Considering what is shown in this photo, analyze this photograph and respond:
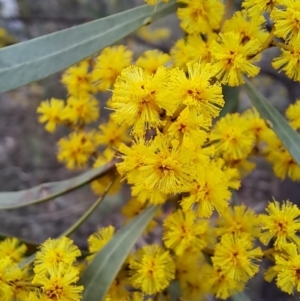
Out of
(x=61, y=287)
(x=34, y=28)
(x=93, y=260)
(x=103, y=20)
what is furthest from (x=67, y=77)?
(x=34, y=28)

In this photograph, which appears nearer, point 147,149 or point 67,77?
point 147,149

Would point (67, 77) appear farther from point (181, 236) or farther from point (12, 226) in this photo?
point (12, 226)

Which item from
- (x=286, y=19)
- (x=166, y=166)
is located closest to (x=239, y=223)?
(x=166, y=166)

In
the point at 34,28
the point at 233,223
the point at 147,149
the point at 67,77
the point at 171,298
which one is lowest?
the point at 171,298

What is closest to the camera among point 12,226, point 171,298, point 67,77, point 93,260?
point 93,260

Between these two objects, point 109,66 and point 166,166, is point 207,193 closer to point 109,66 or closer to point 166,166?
point 166,166

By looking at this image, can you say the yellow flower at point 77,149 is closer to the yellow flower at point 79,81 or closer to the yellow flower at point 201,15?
the yellow flower at point 79,81
